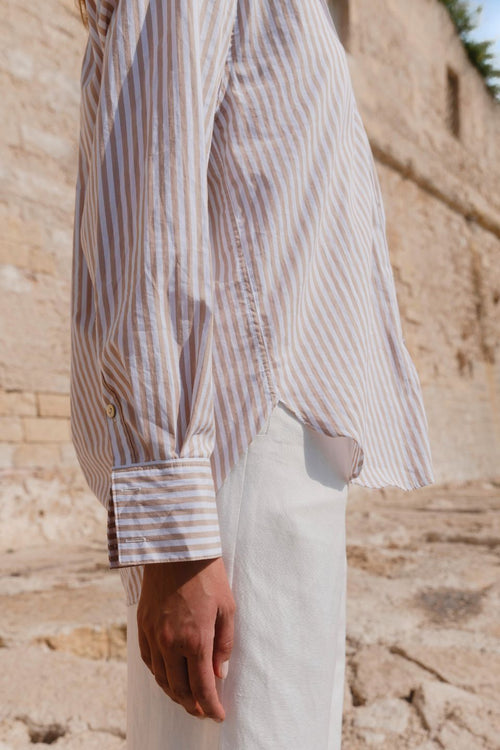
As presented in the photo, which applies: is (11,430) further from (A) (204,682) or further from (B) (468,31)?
(B) (468,31)

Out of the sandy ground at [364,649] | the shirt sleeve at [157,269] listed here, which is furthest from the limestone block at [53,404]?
the shirt sleeve at [157,269]

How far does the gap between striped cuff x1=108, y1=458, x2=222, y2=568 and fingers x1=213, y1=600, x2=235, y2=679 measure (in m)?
0.05

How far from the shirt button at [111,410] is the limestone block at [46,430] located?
2999 mm

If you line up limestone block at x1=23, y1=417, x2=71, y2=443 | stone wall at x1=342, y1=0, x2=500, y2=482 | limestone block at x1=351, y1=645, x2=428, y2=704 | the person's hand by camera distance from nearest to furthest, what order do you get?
the person's hand → limestone block at x1=351, y1=645, x2=428, y2=704 → limestone block at x1=23, y1=417, x2=71, y2=443 → stone wall at x1=342, y1=0, x2=500, y2=482

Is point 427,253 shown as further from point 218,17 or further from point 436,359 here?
point 218,17

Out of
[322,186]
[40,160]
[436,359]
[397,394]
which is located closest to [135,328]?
[322,186]

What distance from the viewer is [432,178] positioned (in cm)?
775

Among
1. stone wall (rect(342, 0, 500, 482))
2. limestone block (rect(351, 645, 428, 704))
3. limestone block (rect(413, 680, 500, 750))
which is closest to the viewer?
limestone block (rect(413, 680, 500, 750))

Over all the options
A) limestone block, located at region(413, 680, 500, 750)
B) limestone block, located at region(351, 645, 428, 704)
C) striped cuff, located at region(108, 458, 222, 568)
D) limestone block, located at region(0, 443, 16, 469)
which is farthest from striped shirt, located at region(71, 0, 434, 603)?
limestone block, located at region(0, 443, 16, 469)

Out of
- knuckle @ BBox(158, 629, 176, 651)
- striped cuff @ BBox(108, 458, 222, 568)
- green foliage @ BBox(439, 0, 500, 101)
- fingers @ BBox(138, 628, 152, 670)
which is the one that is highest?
Answer: green foliage @ BBox(439, 0, 500, 101)

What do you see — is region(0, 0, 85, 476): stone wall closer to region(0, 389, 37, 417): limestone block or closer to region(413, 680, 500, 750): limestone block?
region(0, 389, 37, 417): limestone block

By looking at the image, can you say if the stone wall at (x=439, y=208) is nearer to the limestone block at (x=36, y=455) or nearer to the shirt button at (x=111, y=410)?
the limestone block at (x=36, y=455)

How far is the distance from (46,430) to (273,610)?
10.3 ft

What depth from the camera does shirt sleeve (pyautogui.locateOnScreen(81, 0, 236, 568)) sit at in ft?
2.06
